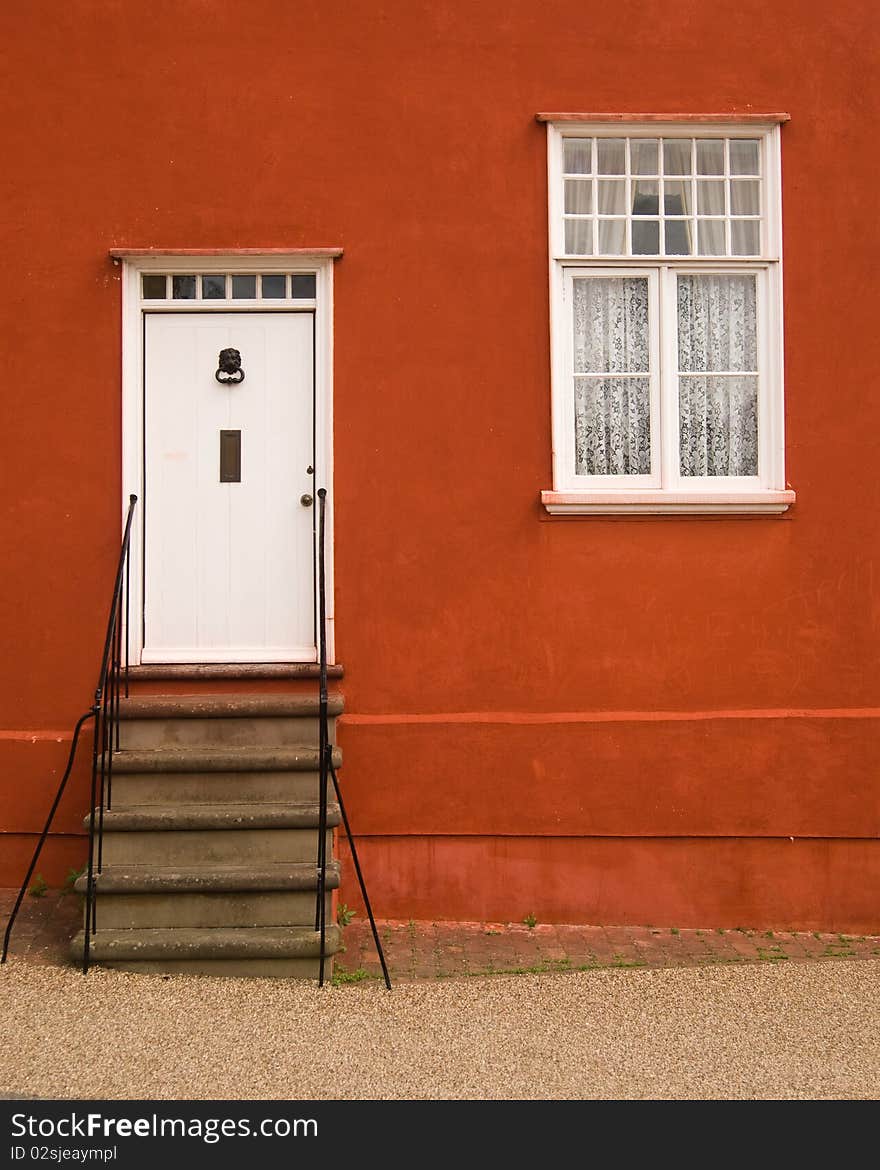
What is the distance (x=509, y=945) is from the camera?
5.71 m

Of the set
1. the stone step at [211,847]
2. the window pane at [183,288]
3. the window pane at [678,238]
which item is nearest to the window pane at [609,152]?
the window pane at [678,238]

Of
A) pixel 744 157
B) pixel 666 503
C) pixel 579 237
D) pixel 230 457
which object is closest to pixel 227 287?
Result: pixel 230 457

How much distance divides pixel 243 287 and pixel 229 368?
1.53 feet

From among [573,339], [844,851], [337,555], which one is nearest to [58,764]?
[337,555]

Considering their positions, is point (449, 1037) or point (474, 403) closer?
point (449, 1037)

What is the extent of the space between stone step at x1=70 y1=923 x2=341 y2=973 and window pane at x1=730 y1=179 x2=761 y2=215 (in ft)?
14.6

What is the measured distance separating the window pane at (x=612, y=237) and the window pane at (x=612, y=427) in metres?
0.72

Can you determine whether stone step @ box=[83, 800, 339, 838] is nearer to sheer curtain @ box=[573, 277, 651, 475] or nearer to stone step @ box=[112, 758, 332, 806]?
stone step @ box=[112, 758, 332, 806]

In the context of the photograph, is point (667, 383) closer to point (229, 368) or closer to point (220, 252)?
point (229, 368)

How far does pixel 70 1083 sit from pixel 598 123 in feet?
17.4

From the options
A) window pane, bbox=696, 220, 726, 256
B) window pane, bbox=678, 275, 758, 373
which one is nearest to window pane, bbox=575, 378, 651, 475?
window pane, bbox=678, 275, 758, 373

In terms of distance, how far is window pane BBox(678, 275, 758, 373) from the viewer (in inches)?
249

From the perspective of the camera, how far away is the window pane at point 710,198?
632cm

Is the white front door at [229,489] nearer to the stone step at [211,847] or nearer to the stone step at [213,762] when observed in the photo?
the stone step at [213,762]
